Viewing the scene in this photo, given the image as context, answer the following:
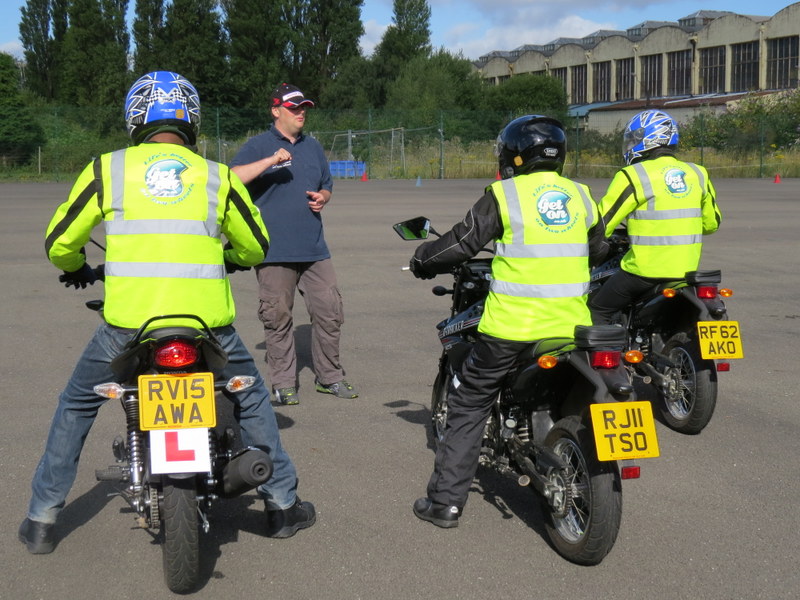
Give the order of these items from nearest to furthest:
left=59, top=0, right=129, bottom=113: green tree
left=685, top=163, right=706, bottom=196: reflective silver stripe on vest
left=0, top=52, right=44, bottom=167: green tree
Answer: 1. left=685, top=163, right=706, bottom=196: reflective silver stripe on vest
2. left=0, top=52, right=44, bottom=167: green tree
3. left=59, top=0, right=129, bottom=113: green tree

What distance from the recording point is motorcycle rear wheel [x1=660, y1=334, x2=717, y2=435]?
589cm

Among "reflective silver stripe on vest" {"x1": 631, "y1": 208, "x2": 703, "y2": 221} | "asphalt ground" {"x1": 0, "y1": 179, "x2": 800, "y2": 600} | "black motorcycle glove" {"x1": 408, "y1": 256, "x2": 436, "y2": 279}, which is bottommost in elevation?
"asphalt ground" {"x1": 0, "y1": 179, "x2": 800, "y2": 600}

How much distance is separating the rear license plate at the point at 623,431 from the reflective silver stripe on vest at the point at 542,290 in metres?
0.59

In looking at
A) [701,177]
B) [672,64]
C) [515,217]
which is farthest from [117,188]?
[672,64]

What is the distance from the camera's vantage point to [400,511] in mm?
4746

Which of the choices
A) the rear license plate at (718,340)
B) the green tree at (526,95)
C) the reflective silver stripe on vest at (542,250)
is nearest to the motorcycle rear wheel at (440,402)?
the reflective silver stripe on vest at (542,250)

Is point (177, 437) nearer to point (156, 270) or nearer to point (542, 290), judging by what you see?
point (156, 270)

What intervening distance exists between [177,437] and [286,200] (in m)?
3.40

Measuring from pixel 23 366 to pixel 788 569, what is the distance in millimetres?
5643

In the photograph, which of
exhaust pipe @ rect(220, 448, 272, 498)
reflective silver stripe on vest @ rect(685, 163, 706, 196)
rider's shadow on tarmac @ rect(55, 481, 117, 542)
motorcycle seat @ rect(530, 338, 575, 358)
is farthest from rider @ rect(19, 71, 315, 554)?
reflective silver stripe on vest @ rect(685, 163, 706, 196)

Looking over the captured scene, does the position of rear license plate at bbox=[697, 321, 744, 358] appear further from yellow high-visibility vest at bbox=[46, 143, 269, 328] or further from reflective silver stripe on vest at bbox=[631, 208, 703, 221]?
yellow high-visibility vest at bbox=[46, 143, 269, 328]

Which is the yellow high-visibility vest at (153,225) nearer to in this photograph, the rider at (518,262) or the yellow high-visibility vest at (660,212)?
the rider at (518,262)

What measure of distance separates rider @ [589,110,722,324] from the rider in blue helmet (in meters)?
3.02

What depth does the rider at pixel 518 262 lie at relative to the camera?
426cm
